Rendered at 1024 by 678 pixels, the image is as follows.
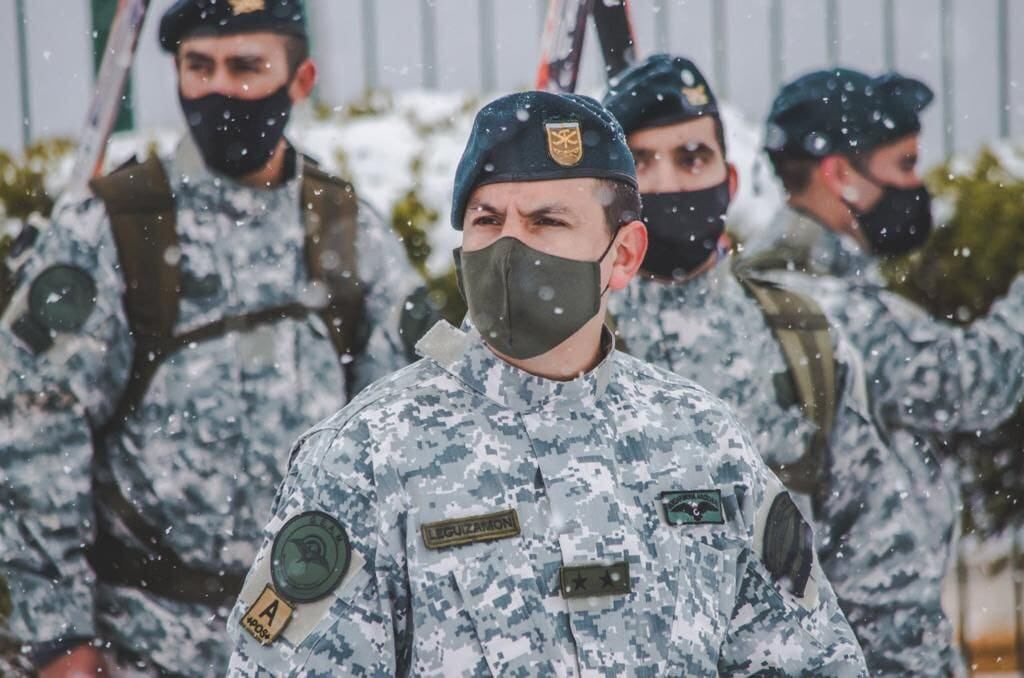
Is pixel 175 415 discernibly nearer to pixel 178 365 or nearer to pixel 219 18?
pixel 178 365

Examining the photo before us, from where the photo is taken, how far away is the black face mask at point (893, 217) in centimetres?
379

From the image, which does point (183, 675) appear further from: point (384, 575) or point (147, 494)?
point (384, 575)

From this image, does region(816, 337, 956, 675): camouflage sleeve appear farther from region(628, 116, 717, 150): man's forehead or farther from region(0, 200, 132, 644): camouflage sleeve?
region(0, 200, 132, 644): camouflage sleeve

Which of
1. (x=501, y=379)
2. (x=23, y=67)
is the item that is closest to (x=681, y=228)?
(x=501, y=379)

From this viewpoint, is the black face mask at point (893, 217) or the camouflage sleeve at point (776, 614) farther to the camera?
the black face mask at point (893, 217)

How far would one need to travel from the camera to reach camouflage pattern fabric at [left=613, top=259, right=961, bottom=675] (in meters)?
3.18

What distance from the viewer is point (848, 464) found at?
3359mm

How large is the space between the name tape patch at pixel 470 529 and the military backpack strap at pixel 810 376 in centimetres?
146

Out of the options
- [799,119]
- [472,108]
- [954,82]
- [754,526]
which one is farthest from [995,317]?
[954,82]

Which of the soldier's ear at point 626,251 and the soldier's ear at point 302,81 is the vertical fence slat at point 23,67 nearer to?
the soldier's ear at point 302,81

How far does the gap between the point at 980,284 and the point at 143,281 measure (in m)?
3.43

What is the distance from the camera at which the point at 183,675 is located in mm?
3049

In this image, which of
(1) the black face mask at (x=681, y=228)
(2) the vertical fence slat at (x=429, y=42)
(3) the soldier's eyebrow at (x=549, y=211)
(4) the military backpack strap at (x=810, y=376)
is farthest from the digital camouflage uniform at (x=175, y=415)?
(2) the vertical fence slat at (x=429, y=42)

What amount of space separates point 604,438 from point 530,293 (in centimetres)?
22
